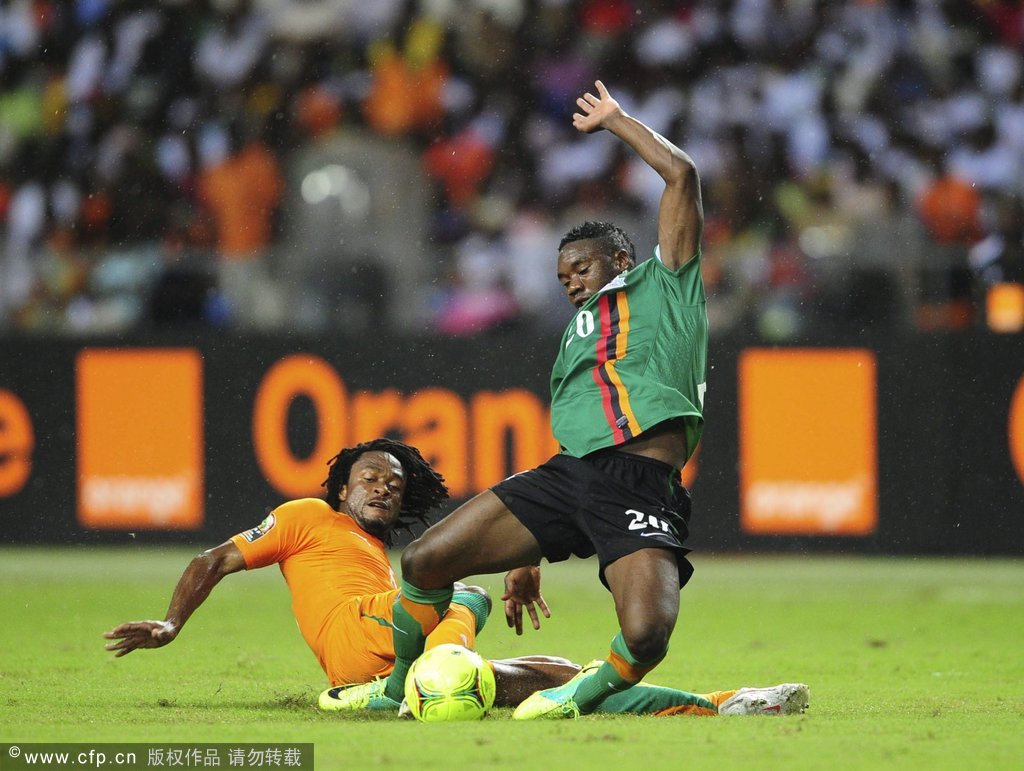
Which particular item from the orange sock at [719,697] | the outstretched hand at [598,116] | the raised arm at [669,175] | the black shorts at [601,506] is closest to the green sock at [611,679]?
the black shorts at [601,506]

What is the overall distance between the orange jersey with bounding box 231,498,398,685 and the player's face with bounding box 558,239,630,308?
4.73ft

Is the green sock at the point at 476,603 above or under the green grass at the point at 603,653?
above

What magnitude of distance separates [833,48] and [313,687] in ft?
31.8

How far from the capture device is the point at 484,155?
14.4 metres

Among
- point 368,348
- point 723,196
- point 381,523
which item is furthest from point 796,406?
point 381,523

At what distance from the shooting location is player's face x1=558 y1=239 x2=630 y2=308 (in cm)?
632

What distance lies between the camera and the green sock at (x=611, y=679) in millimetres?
5648

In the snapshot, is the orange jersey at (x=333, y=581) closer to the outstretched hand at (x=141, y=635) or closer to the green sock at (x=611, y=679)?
the outstretched hand at (x=141, y=635)

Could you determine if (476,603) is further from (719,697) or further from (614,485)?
(719,697)

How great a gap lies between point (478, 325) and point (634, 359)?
6631mm

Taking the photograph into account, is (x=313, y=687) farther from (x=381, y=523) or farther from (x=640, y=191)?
(x=640, y=191)

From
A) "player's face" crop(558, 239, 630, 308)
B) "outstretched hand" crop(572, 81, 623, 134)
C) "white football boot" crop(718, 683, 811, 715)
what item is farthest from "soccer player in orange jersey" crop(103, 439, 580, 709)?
"outstretched hand" crop(572, 81, 623, 134)

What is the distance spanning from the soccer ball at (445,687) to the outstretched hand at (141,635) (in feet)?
3.03

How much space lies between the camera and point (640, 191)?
13852 millimetres
